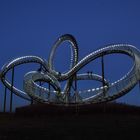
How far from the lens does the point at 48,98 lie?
1361 inches

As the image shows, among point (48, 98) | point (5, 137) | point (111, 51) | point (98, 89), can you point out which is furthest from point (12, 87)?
point (5, 137)

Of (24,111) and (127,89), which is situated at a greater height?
(127,89)

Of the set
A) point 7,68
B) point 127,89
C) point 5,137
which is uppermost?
point 7,68

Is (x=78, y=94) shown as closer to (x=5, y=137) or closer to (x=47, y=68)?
(x=47, y=68)

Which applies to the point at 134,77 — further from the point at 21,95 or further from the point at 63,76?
the point at 21,95

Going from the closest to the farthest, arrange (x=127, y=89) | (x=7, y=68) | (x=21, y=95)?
(x=127, y=89), (x=7, y=68), (x=21, y=95)

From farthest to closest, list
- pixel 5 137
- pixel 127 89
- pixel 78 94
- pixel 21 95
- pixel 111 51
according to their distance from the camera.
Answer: pixel 21 95
pixel 78 94
pixel 111 51
pixel 127 89
pixel 5 137

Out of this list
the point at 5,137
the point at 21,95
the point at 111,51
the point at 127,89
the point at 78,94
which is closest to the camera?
the point at 5,137

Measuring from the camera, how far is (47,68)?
38156 mm

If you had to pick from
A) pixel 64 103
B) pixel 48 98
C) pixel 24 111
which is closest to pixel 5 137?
pixel 24 111

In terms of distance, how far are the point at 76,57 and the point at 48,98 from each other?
6.49m

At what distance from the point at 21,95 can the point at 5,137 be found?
27116 millimetres

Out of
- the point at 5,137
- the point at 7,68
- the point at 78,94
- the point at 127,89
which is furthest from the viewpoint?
the point at 7,68

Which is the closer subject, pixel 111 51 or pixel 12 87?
pixel 111 51
